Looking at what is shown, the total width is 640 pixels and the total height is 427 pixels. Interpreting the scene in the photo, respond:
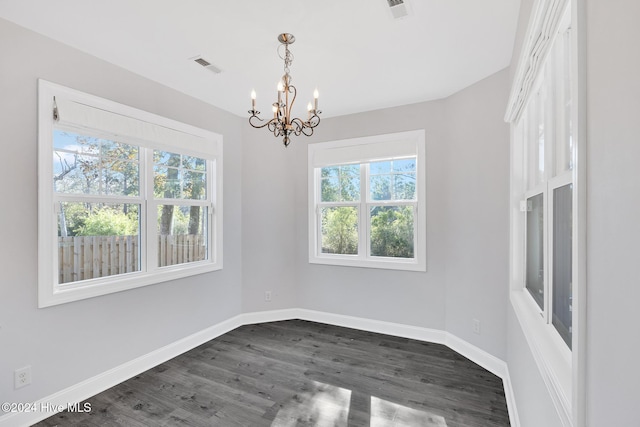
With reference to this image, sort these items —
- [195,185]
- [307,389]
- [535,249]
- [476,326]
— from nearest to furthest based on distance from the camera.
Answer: [535,249]
[307,389]
[476,326]
[195,185]

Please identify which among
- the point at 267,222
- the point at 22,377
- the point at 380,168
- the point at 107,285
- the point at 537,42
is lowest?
the point at 22,377

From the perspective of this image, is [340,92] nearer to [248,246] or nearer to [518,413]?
[248,246]

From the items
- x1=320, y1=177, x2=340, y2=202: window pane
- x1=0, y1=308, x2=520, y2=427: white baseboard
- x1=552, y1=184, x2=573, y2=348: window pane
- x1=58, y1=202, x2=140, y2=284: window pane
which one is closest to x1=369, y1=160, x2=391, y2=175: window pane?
x1=320, y1=177, x2=340, y2=202: window pane

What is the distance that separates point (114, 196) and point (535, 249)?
10.8ft

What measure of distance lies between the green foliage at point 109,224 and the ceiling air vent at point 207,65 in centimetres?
153

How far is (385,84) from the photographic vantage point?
3127 millimetres

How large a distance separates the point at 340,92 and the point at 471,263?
2.24 meters

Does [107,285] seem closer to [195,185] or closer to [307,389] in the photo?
[195,185]

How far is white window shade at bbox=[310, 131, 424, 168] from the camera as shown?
3.65 meters

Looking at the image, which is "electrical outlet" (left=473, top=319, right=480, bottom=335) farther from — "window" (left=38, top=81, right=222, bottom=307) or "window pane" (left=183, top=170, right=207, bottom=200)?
"window pane" (left=183, top=170, right=207, bottom=200)

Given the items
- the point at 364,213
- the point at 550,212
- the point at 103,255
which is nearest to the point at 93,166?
the point at 103,255

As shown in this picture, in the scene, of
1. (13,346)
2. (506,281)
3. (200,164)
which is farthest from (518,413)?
(200,164)

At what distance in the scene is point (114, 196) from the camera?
277 cm

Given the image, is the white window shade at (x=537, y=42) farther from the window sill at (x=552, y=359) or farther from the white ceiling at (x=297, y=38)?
the window sill at (x=552, y=359)
